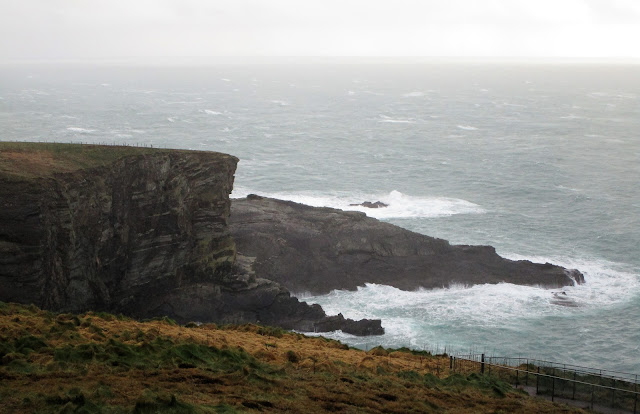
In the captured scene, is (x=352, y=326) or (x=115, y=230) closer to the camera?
(x=115, y=230)

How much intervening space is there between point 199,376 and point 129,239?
26.9 m

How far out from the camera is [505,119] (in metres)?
159

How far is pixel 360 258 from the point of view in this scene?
64000mm

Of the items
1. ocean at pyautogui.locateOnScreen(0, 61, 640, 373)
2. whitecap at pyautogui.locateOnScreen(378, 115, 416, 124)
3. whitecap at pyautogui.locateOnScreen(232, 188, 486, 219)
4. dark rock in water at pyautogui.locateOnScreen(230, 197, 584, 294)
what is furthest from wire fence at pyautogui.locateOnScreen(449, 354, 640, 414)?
whitecap at pyautogui.locateOnScreen(378, 115, 416, 124)

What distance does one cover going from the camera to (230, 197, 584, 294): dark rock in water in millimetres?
61969

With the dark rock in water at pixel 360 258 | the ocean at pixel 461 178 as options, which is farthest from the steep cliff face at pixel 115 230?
the ocean at pixel 461 178

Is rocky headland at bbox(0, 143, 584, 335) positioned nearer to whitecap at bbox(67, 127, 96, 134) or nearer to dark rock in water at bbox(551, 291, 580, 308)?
dark rock in water at bbox(551, 291, 580, 308)

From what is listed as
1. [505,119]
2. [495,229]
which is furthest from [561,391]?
[505,119]

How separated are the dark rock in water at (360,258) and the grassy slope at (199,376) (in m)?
25.8

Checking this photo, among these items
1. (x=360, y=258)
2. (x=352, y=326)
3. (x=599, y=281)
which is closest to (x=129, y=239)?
(x=352, y=326)

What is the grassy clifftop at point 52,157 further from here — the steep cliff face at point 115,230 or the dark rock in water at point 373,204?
the dark rock in water at point 373,204

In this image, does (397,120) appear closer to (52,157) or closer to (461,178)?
(461,178)

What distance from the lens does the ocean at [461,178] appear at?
55688 millimetres

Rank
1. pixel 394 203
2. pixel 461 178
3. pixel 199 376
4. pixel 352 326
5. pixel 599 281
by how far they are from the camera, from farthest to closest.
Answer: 1. pixel 461 178
2. pixel 394 203
3. pixel 599 281
4. pixel 352 326
5. pixel 199 376
